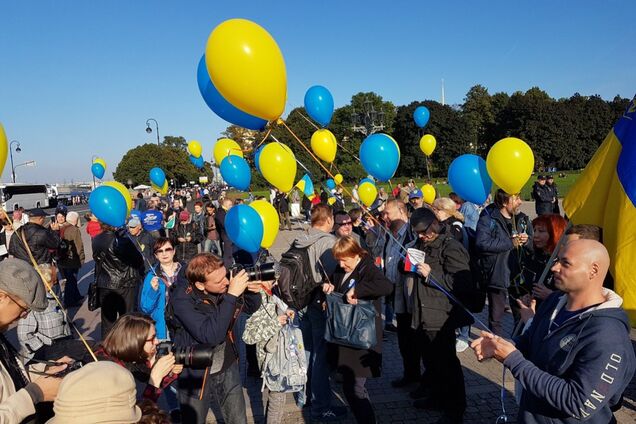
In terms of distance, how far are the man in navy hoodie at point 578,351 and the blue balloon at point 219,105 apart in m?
3.19

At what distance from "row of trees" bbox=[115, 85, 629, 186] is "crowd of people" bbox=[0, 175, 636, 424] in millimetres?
39750

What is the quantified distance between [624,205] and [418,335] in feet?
6.74

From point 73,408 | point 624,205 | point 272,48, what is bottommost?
point 73,408

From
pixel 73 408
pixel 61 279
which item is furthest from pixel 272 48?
pixel 61 279

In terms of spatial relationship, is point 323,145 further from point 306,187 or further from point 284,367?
point 306,187

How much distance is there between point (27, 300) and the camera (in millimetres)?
1969

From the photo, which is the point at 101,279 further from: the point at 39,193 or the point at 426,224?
the point at 39,193

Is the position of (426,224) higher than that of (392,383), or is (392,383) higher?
(426,224)

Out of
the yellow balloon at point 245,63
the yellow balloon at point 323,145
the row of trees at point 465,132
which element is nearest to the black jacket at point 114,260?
the yellow balloon at point 245,63

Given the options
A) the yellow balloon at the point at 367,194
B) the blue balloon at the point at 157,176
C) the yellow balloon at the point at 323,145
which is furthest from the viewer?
the blue balloon at the point at 157,176

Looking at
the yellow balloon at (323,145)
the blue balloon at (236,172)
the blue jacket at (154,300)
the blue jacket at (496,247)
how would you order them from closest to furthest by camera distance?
1. the blue jacket at (154,300)
2. the blue jacket at (496,247)
3. the blue balloon at (236,172)
4. the yellow balloon at (323,145)

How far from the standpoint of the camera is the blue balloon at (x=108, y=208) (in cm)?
526

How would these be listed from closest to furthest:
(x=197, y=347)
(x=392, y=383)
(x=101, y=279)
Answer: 1. (x=197, y=347)
2. (x=392, y=383)
3. (x=101, y=279)

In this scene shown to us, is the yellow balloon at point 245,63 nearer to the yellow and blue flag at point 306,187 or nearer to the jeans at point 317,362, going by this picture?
the jeans at point 317,362
